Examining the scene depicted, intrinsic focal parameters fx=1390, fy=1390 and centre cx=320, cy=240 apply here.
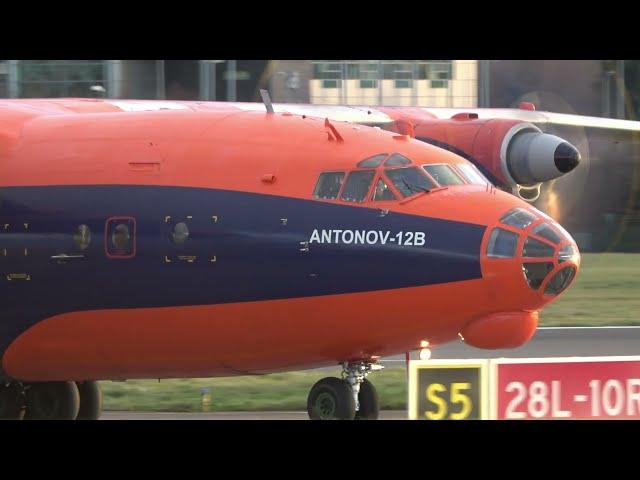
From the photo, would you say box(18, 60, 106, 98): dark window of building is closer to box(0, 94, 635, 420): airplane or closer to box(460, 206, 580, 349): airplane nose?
box(0, 94, 635, 420): airplane

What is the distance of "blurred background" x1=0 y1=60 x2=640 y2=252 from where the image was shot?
38.0m

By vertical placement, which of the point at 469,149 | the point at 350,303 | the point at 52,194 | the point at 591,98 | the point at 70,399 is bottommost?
the point at 70,399

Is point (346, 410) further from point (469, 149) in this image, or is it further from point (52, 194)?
point (469, 149)

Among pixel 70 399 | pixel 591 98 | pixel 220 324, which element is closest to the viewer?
pixel 220 324

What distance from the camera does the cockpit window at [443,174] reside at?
12828 mm

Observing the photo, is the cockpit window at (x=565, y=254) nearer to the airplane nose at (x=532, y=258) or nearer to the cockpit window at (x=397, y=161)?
the airplane nose at (x=532, y=258)

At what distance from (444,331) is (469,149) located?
37.3 ft

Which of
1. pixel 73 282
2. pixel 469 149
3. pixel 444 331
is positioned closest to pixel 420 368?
pixel 444 331

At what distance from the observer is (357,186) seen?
12664 millimetres

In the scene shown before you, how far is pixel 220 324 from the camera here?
12852 mm

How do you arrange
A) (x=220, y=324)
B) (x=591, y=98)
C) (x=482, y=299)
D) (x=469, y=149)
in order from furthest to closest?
1. (x=591, y=98)
2. (x=469, y=149)
3. (x=220, y=324)
4. (x=482, y=299)

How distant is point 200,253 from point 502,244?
2.81m

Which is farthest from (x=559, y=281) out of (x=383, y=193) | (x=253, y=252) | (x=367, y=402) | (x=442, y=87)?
(x=442, y=87)

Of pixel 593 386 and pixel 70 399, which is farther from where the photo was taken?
pixel 70 399
